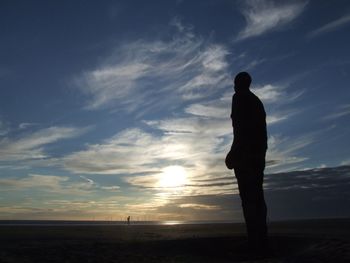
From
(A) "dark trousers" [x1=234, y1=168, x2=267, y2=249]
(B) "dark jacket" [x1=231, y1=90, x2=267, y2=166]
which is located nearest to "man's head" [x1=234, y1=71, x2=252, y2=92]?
(B) "dark jacket" [x1=231, y1=90, x2=267, y2=166]

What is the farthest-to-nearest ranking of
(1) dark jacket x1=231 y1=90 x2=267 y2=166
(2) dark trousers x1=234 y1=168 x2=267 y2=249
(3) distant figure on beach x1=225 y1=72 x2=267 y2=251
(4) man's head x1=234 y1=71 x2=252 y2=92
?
(4) man's head x1=234 y1=71 x2=252 y2=92
(1) dark jacket x1=231 y1=90 x2=267 y2=166
(3) distant figure on beach x1=225 y1=72 x2=267 y2=251
(2) dark trousers x1=234 y1=168 x2=267 y2=249

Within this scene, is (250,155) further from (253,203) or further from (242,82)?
(242,82)

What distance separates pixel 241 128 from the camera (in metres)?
16.3

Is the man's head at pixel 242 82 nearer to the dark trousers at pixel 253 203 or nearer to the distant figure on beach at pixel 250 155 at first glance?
the distant figure on beach at pixel 250 155

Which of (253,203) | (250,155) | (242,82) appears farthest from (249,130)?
(253,203)

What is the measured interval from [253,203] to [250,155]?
1.92 m

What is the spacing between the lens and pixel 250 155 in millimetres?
15953

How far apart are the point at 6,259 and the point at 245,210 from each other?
353 inches

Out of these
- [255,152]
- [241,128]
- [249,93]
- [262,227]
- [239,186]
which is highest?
[249,93]

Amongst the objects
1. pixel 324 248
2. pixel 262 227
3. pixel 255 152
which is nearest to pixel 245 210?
pixel 262 227

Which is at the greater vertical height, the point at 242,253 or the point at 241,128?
A: the point at 241,128

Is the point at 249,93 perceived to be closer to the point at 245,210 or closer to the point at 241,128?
the point at 241,128

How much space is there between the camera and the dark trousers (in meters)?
15.3

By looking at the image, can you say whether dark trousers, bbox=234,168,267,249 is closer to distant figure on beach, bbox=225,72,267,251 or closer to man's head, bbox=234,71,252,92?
distant figure on beach, bbox=225,72,267,251
